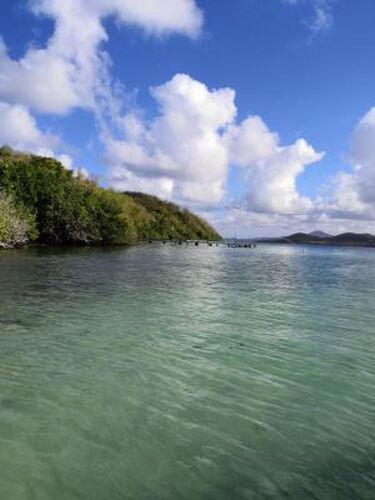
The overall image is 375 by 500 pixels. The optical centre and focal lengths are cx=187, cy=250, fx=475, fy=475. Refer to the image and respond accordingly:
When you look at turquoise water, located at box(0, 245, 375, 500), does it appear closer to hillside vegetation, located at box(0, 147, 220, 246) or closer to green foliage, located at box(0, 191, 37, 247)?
green foliage, located at box(0, 191, 37, 247)

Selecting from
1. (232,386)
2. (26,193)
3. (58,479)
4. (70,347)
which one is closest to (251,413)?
(232,386)

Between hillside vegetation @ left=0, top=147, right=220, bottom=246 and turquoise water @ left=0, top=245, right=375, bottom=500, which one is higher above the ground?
hillside vegetation @ left=0, top=147, right=220, bottom=246

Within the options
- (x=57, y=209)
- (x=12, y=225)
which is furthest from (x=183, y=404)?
(x=57, y=209)

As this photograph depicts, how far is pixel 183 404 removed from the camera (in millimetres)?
11250

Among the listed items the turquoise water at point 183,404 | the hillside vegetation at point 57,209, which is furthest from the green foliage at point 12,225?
the turquoise water at point 183,404

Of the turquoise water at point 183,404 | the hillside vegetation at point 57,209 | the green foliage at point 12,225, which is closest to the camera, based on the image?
the turquoise water at point 183,404

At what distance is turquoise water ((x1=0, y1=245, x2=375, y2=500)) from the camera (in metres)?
7.91

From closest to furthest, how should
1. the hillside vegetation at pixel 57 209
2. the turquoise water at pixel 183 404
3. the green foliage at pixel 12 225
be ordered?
the turquoise water at pixel 183 404, the green foliage at pixel 12 225, the hillside vegetation at pixel 57 209

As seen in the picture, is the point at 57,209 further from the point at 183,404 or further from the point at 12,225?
the point at 183,404

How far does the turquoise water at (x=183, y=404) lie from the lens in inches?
311

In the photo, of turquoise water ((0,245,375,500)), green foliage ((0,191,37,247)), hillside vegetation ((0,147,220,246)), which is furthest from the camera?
hillside vegetation ((0,147,220,246))

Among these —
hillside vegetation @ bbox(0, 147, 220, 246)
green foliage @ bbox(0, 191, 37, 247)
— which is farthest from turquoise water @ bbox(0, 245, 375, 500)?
hillside vegetation @ bbox(0, 147, 220, 246)

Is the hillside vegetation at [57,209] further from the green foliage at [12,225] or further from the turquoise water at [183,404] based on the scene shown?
the turquoise water at [183,404]

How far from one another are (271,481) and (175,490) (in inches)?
64.8
